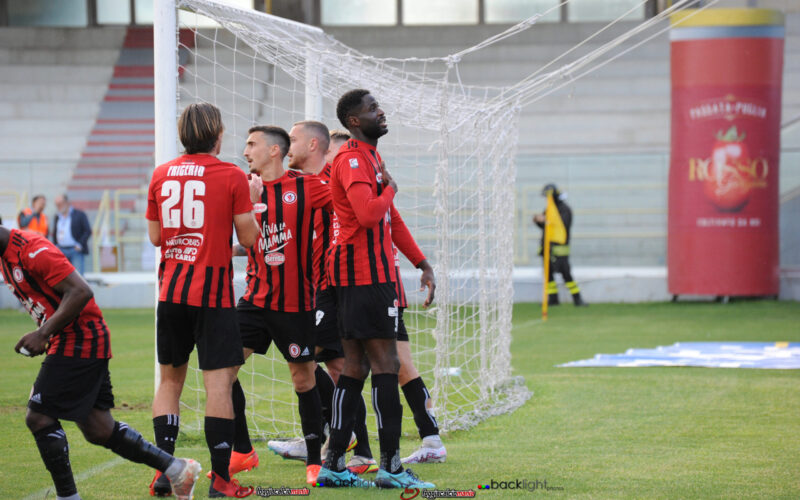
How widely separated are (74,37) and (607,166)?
14.8 meters

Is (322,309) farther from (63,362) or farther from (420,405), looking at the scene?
(63,362)

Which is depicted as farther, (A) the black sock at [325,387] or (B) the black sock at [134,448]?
(A) the black sock at [325,387]

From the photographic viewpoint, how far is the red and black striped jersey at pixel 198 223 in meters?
4.29

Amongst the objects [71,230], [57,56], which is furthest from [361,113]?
[57,56]

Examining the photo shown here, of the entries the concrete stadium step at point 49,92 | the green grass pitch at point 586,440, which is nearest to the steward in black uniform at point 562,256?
the green grass pitch at point 586,440

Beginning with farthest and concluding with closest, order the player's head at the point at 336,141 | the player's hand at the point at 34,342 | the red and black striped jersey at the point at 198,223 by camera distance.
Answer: the player's head at the point at 336,141
the red and black striped jersey at the point at 198,223
the player's hand at the point at 34,342

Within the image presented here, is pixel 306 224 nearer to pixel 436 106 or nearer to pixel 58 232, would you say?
pixel 436 106

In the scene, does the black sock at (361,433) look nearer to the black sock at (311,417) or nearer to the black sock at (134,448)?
the black sock at (311,417)

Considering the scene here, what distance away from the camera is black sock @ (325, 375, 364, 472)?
458cm

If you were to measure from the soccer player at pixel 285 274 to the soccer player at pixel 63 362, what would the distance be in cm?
84

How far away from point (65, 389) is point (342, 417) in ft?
4.02

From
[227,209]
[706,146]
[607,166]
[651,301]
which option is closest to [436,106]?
[227,209]

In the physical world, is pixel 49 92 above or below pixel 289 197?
above

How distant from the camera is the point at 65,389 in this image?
159 inches
